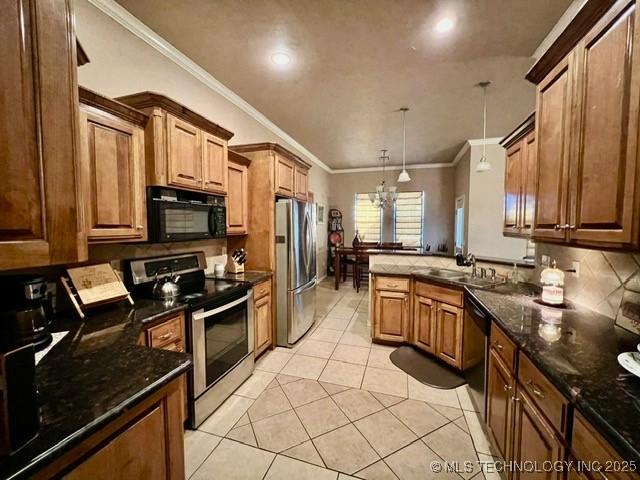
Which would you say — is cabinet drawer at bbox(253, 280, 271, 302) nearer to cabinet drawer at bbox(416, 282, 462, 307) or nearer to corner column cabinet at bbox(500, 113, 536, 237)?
cabinet drawer at bbox(416, 282, 462, 307)

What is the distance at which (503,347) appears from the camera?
58.8 inches

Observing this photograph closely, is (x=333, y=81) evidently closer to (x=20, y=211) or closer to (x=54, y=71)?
(x=54, y=71)

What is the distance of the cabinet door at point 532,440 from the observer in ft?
3.21

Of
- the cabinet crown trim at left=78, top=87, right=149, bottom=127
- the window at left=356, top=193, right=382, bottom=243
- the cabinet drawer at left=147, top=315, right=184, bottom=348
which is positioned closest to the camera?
the cabinet crown trim at left=78, top=87, right=149, bottom=127

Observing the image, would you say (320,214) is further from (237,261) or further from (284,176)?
(237,261)

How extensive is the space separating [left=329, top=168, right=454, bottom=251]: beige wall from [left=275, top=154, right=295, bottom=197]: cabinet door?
4224 mm

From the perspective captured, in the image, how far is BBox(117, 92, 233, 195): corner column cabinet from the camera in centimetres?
184

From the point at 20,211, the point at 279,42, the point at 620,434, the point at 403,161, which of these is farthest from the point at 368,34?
the point at 403,161

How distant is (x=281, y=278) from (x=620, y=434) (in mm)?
2689

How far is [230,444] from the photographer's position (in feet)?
5.76

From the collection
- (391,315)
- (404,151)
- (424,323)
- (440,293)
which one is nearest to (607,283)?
(440,293)

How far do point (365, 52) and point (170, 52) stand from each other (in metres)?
1.71

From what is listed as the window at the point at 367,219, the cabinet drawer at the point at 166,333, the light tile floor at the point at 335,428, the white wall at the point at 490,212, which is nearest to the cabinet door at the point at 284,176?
the cabinet drawer at the point at 166,333

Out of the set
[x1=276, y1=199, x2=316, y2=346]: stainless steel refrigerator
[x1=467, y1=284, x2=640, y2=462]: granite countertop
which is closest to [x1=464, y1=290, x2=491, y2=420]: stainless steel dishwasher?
[x1=467, y1=284, x2=640, y2=462]: granite countertop
